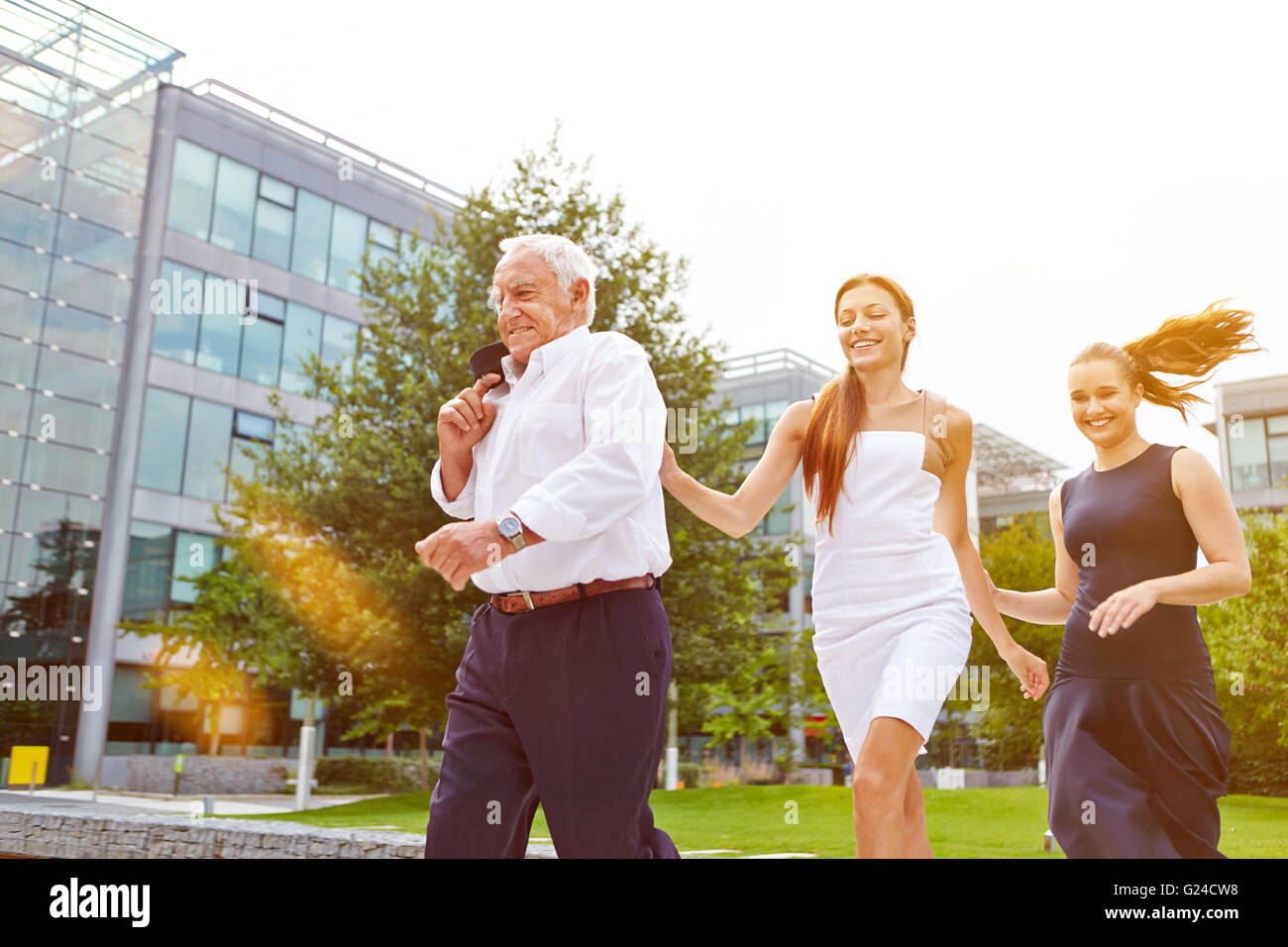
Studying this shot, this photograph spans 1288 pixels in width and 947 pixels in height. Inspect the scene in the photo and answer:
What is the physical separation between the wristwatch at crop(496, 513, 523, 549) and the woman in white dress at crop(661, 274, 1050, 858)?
98 centimetres

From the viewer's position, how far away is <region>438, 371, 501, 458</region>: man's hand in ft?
10.9

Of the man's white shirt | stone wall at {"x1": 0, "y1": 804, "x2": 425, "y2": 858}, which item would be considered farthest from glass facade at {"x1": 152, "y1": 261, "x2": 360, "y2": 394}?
the man's white shirt

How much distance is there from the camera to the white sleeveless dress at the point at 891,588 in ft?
11.8

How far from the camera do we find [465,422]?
3336 millimetres

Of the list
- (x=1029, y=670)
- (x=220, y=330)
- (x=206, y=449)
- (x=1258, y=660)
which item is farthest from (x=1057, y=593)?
(x=220, y=330)

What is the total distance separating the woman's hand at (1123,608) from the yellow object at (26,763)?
26.6 m

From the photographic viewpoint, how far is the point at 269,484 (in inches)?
669

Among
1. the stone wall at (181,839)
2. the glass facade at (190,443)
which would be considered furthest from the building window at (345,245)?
the stone wall at (181,839)

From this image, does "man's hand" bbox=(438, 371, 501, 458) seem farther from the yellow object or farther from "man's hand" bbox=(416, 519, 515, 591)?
the yellow object

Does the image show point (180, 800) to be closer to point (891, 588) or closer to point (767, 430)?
point (891, 588)

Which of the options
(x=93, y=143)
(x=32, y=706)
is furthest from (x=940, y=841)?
(x=93, y=143)

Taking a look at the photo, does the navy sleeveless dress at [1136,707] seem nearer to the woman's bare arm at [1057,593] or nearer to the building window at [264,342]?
the woman's bare arm at [1057,593]

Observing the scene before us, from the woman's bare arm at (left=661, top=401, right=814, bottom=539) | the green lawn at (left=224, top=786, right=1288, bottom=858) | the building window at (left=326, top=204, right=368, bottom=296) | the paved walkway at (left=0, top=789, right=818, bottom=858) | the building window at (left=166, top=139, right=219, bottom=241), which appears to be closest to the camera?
the woman's bare arm at (left=661, top=401, right=814, bottom=539)

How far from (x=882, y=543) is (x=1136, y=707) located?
3.15 feet
